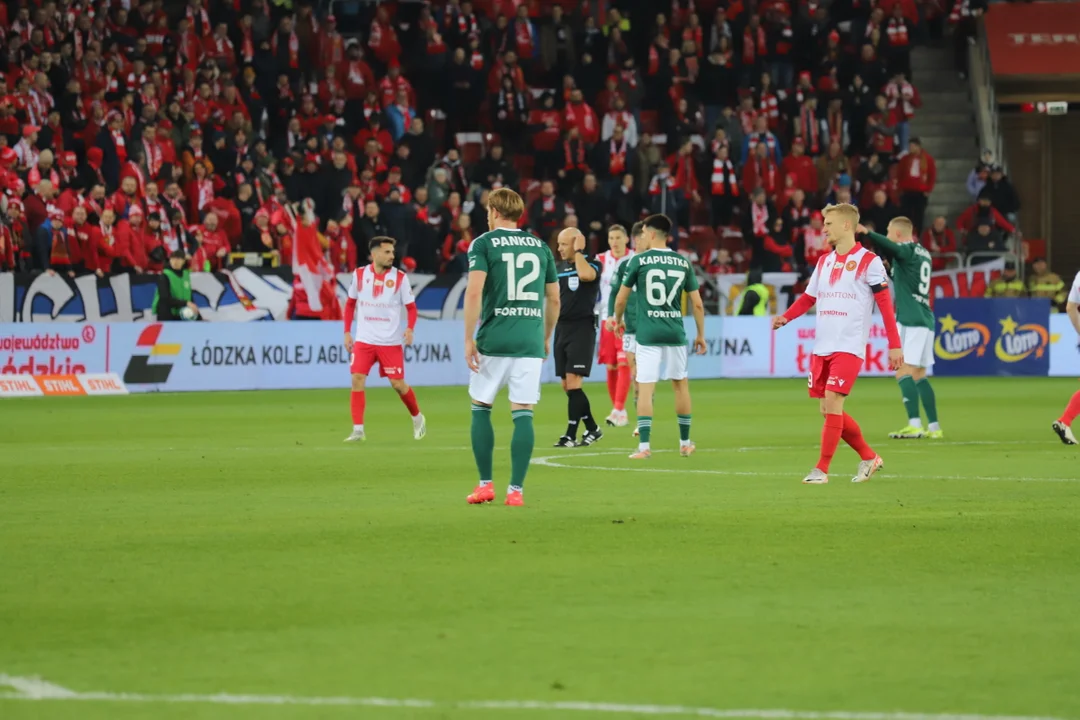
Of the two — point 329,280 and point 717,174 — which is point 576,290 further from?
point 717,174

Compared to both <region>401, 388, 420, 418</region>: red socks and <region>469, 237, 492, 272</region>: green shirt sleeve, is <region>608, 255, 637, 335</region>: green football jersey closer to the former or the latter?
<region>401, 388, 420, 418</region>: red socks

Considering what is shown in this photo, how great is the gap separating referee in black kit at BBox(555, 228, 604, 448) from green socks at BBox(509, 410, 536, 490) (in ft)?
19.9

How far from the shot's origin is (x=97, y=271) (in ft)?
86.9

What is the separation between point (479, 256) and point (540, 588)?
369cm

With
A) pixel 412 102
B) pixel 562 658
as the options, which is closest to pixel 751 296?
pixel 412 102

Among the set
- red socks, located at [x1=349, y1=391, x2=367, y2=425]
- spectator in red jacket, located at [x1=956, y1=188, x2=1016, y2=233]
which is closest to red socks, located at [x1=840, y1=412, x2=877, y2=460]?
red socks, located at [x1=349, y1=391, x2=367, y2=425]

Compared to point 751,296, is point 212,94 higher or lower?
higher

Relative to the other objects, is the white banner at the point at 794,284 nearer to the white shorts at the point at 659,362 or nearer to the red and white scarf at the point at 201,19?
the red and white scarf at the point at 201,19

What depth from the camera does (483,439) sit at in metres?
11.4

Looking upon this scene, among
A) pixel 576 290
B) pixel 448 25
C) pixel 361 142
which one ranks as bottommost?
pixel 576 290

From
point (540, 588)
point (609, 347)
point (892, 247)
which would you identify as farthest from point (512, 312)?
point (609, 347)

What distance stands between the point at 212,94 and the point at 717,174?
10175 millimetres

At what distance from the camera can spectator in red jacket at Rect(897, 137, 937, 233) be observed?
1396 inches

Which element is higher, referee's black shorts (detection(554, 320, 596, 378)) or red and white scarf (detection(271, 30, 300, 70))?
red and white scarf (detection(271, 30, 300, 70))
